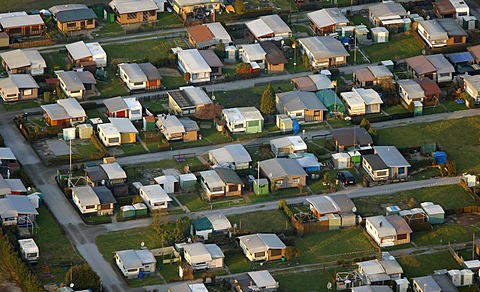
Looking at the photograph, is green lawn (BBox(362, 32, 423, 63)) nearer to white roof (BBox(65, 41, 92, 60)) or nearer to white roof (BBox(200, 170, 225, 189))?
white roof (BBox(65, 41, 92, 60))

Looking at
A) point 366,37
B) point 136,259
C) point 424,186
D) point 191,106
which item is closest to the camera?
point 136,259

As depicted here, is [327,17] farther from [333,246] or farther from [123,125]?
[333,246]

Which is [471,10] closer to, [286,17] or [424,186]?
[286,17]

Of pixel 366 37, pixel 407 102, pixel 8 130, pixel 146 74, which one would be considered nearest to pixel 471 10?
pixel 366 37

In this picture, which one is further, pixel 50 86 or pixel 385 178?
pixel 50 86

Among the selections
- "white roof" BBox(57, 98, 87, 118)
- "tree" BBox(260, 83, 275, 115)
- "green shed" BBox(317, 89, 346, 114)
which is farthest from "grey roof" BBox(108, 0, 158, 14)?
"green shed" BBox(317, 89, 346, 114)

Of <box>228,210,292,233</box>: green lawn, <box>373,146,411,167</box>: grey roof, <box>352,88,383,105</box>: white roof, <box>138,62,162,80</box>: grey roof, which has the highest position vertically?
<box>373,146,411,167</box>: grey roof

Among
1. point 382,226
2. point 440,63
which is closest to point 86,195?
point 382,226

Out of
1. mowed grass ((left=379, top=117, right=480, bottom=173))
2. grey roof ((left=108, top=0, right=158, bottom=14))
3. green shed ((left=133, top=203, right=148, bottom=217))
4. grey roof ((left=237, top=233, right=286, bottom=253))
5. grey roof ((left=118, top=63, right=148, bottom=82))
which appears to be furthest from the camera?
grey roof ((left=108, top=0, right=158, bottom=14))
